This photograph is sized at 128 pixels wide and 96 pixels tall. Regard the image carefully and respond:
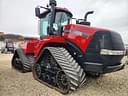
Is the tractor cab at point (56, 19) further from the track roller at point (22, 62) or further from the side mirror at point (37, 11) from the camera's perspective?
the track roller at point (22, 62)

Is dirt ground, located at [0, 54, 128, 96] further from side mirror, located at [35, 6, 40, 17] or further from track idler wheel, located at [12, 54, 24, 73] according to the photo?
side mirror, located at [35, 6, 40, 17]

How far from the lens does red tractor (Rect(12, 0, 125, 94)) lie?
19.4ft

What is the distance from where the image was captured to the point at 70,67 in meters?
5.88

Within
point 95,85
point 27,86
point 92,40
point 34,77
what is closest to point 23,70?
point 34,77

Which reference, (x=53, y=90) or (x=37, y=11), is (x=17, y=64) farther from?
(x=53, y=90)

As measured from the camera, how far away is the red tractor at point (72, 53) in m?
5.92

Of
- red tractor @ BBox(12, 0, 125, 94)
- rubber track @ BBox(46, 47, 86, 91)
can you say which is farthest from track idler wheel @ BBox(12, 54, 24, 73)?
rubber track @ BBox(46, 47, 86, 91)

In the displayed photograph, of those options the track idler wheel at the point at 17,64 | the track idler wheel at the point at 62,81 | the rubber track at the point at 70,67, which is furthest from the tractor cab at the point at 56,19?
the track idler wheel at the point at 17,64

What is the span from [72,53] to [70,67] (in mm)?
730

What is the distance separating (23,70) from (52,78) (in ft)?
8.64

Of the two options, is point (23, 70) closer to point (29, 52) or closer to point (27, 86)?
point (29, 52)

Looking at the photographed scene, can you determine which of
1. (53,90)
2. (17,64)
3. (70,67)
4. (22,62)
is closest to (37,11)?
(22,62)

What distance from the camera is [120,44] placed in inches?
254

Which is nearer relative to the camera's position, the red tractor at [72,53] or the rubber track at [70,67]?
the rubber track at [70,67]
